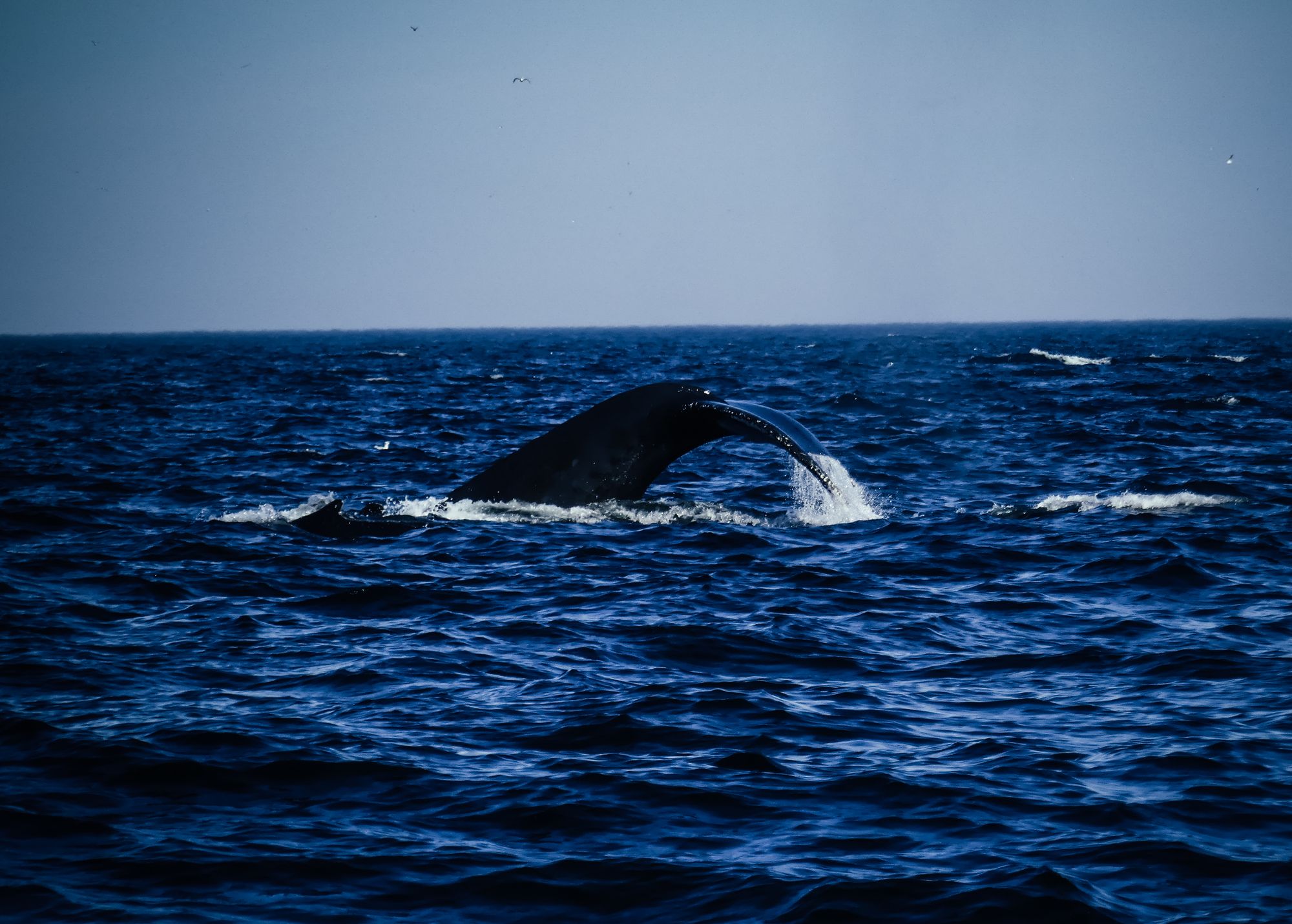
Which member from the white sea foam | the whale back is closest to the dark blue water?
the whale back

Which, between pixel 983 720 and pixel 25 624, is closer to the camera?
pixel 983 720

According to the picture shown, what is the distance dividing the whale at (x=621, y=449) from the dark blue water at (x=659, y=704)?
440 mm

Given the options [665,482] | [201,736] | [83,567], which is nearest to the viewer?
[201,736]

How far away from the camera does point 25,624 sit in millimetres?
11359

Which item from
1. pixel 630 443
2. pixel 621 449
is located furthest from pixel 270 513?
pixel 630 443

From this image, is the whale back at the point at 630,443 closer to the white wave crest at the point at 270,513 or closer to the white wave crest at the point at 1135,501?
the white wave crest at the point at 270,513

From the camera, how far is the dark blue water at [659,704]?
6363 millimetres

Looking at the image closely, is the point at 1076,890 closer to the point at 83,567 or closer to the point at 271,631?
the point at 271,631

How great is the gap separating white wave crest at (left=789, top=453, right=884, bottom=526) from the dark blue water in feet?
0.30

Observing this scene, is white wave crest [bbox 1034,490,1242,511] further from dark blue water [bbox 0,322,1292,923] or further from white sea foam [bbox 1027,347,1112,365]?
white sea foam [bbox 1027,347,1112,365]

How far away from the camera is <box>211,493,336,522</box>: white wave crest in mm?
16859

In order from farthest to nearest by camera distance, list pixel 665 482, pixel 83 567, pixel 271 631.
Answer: pixel 665 482 → pixel 83 567 → pixel 271 631

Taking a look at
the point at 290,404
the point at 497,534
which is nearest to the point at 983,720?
the point at 497,534

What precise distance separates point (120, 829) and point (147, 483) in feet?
50.4
